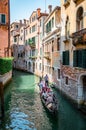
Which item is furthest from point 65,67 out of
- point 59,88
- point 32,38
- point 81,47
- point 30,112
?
point 32,38

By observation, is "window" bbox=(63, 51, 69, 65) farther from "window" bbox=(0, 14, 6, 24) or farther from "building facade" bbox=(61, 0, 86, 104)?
"window" bbox=(0, 14, 6, 24)

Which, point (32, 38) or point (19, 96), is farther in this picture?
point (32, 38)

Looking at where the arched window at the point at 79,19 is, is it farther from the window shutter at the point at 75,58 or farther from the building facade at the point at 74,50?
the window shutter at the point at 75,58

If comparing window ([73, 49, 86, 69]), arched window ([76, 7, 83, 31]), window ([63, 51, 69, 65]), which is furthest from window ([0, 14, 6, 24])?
window ([73, 49, 86, 69])

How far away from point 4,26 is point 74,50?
17.4 m

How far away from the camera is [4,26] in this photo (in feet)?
99.8

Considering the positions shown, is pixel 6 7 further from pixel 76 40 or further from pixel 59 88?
pixel 76 40

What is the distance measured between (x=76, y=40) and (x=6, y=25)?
18.3 meters

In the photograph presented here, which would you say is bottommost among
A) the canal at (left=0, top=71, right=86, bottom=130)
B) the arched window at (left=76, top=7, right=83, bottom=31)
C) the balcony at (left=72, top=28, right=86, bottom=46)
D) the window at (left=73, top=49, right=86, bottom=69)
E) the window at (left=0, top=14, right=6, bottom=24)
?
the canal at (left=0, top=71, right=86, bottom=130)

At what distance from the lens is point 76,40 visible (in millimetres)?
13680

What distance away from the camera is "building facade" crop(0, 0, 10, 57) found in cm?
3022

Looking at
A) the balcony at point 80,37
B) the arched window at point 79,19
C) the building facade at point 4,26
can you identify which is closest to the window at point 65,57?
the arched window at point 79,19

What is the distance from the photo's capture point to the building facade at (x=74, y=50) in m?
13.5

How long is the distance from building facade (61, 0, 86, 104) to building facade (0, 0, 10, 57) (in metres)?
14.0
